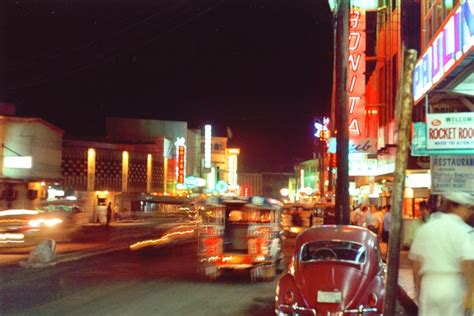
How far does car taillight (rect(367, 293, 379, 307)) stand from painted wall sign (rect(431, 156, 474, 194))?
4.96 m

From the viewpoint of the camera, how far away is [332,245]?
10.8 metres

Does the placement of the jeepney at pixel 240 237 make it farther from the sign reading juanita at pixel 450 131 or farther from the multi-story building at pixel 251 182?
the multi-story building at pixel 251 182

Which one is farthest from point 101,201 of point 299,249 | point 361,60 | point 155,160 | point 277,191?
point 277,191

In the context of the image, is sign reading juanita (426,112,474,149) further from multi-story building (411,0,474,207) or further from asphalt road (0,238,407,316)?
asphalt road (0,238,407,316)

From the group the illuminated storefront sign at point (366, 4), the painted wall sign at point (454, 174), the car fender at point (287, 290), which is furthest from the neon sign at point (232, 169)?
the car fender at point (287, 290)

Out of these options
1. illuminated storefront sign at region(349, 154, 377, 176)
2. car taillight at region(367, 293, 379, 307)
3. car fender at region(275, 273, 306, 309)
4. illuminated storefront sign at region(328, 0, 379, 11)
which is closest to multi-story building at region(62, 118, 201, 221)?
illuminated storefront sign at region(349, 154, 377, 176)

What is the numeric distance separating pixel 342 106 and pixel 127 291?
7.21m

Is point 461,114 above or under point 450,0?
under

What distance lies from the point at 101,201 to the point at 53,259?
43668 millimetres

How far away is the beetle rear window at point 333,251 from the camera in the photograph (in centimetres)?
1047

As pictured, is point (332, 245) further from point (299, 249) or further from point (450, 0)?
point (450, 0)

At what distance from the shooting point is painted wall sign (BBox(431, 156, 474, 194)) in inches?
551

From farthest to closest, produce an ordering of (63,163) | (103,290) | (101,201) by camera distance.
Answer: (101,201)
(63,163)
(103,290)

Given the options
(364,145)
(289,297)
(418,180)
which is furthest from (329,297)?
(364,145)
